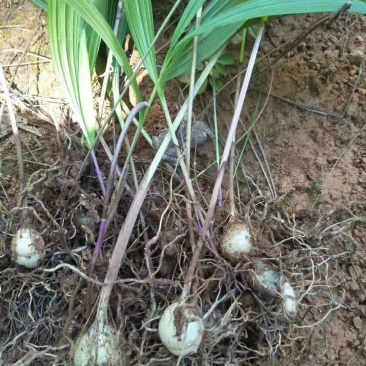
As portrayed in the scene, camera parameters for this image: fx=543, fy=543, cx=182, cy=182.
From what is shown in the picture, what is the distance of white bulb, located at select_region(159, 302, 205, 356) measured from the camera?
915mm

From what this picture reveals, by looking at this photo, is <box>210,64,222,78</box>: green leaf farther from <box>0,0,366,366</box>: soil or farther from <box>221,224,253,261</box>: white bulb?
<box>221,224,253,261</box>: white bulb

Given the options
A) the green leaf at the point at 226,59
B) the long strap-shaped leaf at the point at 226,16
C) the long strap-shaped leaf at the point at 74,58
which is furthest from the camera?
the green leaf at the point at 226,59

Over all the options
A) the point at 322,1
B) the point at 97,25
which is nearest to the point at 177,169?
the point at 97,25

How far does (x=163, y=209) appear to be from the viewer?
3.64 feet

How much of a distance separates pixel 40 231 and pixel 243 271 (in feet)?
1.34

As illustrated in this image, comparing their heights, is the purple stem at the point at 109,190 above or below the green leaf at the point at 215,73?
below

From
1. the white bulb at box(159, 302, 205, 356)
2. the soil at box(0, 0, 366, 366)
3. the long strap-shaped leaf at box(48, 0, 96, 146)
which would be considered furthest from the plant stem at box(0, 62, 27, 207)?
the white bulb at box(159, 302, 205, 356)

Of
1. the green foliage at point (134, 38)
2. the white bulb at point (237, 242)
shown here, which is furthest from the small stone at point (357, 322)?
the green foliage at point (134, 38)

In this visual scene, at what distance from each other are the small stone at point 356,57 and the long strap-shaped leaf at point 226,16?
26 cm

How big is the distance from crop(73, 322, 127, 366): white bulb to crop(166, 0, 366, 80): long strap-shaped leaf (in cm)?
54

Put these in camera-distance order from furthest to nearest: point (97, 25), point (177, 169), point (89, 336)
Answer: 1. point (177, 169)
2. point (97, 25)
3. point (89, 336)

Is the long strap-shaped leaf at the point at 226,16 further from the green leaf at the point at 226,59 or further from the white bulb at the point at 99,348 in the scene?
the white bulb at the point at 99,348

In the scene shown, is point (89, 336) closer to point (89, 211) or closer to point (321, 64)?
point (89, 211)

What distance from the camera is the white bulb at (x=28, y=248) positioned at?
103 cm
